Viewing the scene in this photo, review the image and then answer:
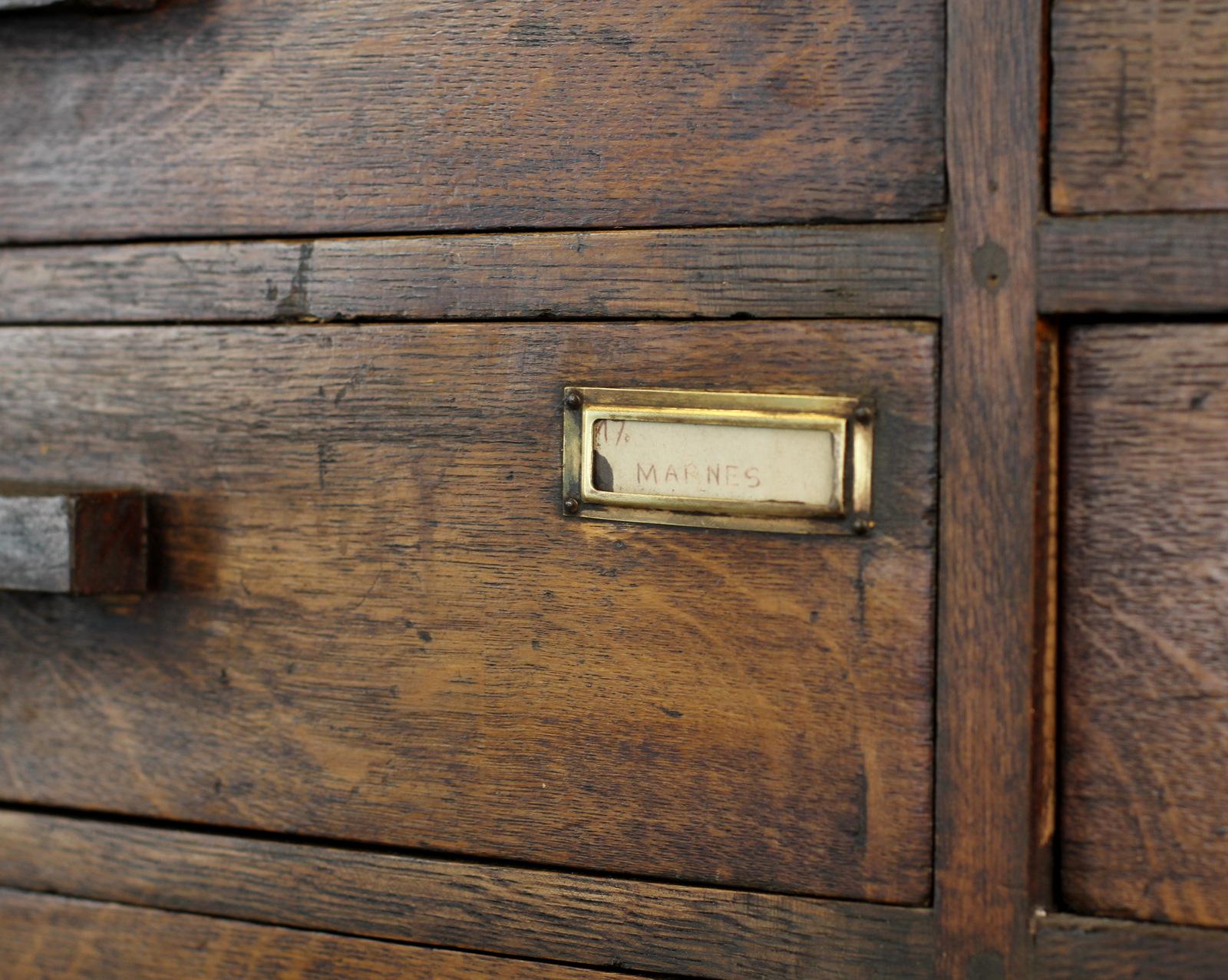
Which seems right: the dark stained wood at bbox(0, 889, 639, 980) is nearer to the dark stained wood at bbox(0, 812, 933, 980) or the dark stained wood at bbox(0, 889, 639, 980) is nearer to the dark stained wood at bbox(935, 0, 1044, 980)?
the dark stained wood at bbox(0, 812, 933, 980)

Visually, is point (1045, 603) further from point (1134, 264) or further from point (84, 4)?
point (84, 4)

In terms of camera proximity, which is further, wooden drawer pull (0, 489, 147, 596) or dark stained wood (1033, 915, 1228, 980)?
wooden drawer pull (0, 489, 147, 596)

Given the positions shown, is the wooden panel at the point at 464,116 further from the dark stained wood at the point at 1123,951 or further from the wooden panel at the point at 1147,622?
the dark stained wood at the point at 1123,951

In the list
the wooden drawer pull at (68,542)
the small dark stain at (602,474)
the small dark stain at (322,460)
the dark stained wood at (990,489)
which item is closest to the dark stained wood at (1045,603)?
the dark stained wood at (990,489)

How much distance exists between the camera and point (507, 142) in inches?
24.0

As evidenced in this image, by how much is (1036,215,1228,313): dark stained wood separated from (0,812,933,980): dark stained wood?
310mm

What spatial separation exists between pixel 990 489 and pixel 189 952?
1.76 ft

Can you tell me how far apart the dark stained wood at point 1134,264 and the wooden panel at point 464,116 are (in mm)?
65

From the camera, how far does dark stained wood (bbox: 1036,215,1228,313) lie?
0.52 metres

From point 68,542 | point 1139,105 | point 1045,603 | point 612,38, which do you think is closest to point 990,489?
point 1045,603

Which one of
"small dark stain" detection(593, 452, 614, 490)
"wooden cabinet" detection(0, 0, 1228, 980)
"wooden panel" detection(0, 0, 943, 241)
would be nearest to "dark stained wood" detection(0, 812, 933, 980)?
"wooden cabinet" detection(0, 0, 1228, 980)

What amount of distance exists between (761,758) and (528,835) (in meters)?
0.14

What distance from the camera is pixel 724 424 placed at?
1.88ft

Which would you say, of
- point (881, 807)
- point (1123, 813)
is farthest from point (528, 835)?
point (1123, 813)
